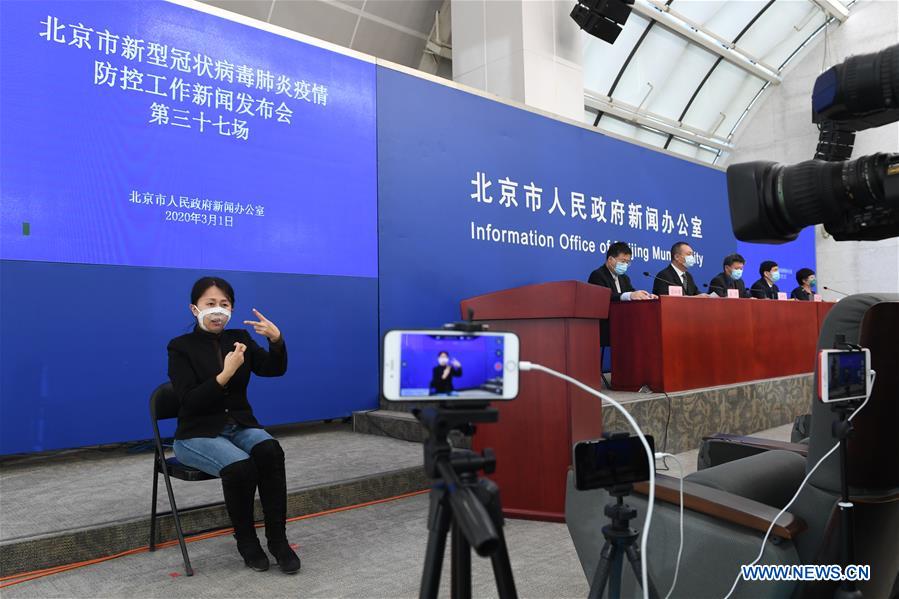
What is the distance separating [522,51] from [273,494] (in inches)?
204

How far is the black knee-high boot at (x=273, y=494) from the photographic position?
211cm

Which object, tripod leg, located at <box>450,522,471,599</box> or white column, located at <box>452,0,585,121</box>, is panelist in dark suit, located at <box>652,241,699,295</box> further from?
tripod leg, located at <box>450,522,471,599</box>

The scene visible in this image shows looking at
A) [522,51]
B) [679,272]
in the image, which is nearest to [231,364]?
[679,272]

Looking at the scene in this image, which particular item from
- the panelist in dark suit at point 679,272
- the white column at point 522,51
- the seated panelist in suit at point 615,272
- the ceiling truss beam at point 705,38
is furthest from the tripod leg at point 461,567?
the ceiling truss beam at point 705,38

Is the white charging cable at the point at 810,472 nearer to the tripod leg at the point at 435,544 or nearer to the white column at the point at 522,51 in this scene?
the tripod leg at the point at 435,544

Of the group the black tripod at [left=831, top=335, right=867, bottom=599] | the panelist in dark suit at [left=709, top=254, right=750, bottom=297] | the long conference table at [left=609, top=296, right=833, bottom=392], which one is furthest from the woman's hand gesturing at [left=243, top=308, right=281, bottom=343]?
the panelist in dark suit at [left=709, top=254, right=750, bottom=297]

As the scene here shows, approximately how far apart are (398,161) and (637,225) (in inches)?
124

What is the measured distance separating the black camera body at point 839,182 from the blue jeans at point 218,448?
1.74 m

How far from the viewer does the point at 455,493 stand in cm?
82

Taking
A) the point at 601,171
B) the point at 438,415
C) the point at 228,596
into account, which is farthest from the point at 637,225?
the point at 438,415

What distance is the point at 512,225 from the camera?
5.43 metres

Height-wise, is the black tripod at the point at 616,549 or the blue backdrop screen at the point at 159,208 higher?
the blue backdrop screen at the point at 159,208

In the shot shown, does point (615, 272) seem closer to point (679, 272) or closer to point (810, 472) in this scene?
point (679, 272)

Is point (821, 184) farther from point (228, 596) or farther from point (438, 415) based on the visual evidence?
point (228, 596)
